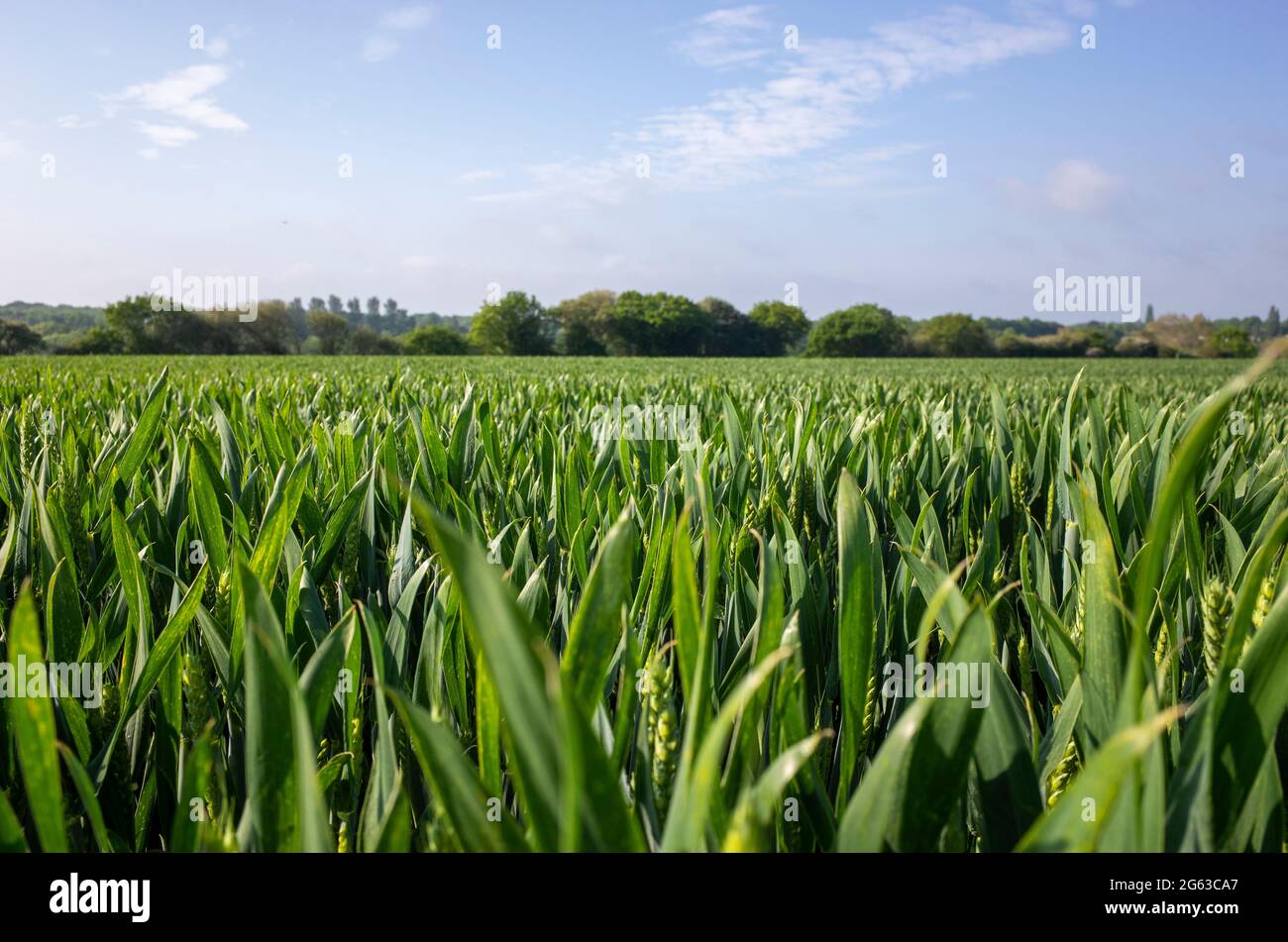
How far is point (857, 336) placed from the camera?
2744 inches

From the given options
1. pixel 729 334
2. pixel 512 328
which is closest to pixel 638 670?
pixel 512 328

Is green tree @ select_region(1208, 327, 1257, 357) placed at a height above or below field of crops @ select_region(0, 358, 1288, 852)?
above

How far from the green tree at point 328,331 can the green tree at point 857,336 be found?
142ft

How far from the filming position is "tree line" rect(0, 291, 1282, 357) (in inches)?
2381

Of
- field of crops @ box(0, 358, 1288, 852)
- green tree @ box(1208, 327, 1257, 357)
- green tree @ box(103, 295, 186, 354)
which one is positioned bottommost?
field of crops @ box(0, 358, 1288, 852)

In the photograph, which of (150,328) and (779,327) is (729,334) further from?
(150,328)

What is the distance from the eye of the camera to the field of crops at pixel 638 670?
1.38 feet

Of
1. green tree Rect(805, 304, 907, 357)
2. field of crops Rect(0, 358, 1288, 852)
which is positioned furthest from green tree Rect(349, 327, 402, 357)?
field of crops Rect(0, 358, 1288, 852)

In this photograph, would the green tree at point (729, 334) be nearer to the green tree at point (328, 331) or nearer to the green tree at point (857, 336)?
the green tree at point (857, 336)

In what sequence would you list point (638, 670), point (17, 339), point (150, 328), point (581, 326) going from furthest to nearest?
point (581, 326) < point (150, 328) < point (17, 339) < point (638, 670)

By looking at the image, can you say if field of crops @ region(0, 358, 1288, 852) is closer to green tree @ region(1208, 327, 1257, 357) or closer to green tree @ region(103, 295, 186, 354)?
green tree @ region(103, 295, 186, 354)

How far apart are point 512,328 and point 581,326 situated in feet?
22.9

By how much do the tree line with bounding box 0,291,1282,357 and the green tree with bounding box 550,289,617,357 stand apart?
0.11 m
